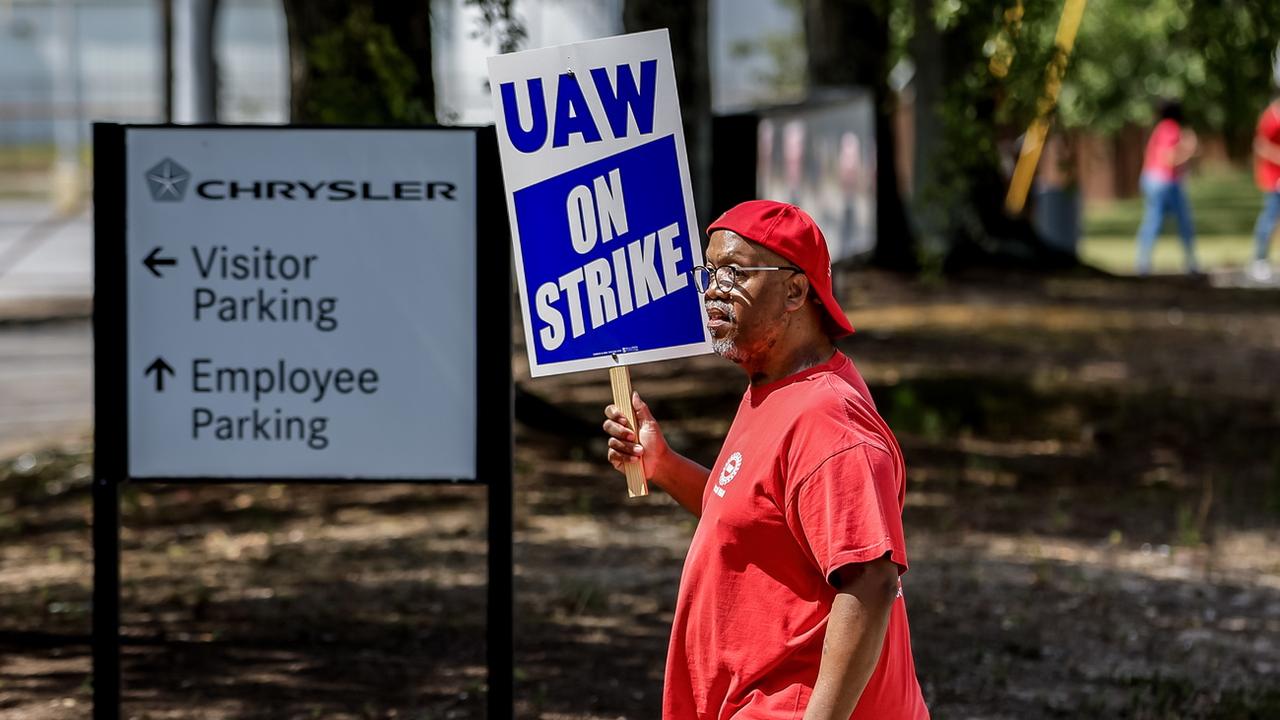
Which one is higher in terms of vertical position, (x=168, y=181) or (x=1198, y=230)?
(x=1198, y=230)

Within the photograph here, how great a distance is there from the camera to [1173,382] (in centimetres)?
1369

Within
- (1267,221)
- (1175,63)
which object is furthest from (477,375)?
(1175,63)

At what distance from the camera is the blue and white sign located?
4.33 meters

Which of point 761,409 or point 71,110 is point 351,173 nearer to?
point 761,409

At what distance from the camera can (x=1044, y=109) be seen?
10.1 metres

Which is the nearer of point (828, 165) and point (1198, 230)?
point (828, 165)

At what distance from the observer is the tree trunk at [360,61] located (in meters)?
9.29

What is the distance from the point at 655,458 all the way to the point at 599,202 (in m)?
0.69

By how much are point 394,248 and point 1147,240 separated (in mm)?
16976

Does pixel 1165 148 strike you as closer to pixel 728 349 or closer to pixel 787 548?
pixel 728 349

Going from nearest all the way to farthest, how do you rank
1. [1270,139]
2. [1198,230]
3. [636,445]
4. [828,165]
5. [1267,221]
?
[636,445] < [828,165] < [1270,139] < [1267,221] < [1198,230]

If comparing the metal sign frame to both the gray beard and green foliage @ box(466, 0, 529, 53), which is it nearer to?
the gray beard

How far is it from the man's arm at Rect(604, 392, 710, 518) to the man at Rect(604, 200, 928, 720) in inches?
13.5

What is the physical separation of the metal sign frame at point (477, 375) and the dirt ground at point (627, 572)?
1210mm
